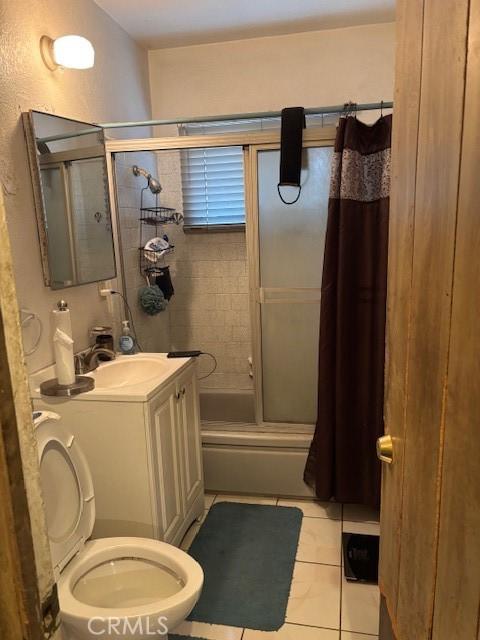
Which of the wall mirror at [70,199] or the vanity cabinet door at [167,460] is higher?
the wall mirror at [70,199]

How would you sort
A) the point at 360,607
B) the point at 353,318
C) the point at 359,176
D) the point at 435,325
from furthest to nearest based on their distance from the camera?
1. the point at 353,318
2. the point at 359,176
3. the point at 360,607
4. the point at 435,325

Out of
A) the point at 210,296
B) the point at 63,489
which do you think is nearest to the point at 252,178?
the point at 210,296

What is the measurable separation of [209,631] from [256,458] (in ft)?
3.08

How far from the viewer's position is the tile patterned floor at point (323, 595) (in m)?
1.76

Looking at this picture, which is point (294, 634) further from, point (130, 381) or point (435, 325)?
point (435, 325)

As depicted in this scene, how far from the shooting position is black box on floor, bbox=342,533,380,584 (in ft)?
6.56

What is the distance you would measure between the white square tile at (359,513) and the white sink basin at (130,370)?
1251 mm

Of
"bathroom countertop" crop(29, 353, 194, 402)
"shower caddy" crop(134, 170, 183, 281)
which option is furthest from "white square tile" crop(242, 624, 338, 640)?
"shower caddy" crop(134, 170, 183, 281)

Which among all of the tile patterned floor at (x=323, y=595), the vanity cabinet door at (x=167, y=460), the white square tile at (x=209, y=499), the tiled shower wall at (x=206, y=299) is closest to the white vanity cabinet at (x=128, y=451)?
the vanity cabinet door at (x=167, y=460)

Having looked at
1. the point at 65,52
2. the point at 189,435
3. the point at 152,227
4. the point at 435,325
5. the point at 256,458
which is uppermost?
the point at 65,52

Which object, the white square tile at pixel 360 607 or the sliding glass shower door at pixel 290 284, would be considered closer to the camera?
the white square tile at pixel 360 607

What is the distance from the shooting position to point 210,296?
3.43 meters

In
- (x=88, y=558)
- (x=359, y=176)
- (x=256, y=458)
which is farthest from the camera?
(x=256, y=458)

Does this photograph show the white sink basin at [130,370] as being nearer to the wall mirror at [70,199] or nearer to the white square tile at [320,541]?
the wall mirror at [70,199]
